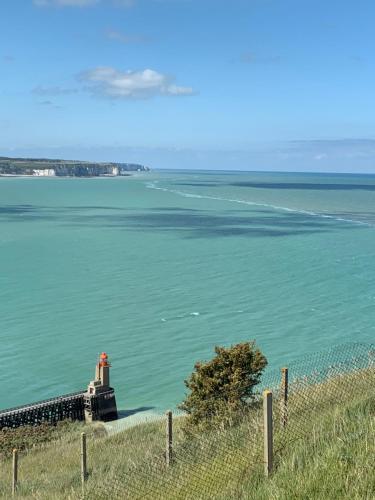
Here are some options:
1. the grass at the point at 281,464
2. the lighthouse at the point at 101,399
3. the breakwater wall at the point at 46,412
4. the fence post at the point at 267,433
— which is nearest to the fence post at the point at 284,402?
the grass at the point at 281,464

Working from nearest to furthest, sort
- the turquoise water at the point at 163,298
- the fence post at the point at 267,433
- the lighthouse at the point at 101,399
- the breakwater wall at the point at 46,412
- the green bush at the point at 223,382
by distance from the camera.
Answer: the fence post at the point at 267,433, the green bush at the point at 223,382, the breakwater wall at the point at 46,412, the lighthouse at the point at 101,399, the turquoise water at the point at 163,298

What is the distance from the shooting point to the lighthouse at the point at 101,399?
21.8 metres

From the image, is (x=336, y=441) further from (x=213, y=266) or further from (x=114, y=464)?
(x=213, y=266)

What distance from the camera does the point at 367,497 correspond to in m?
6.12

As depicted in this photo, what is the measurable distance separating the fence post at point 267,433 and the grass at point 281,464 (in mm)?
124

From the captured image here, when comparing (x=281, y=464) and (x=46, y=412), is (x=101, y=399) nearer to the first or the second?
(x=46, y=412)

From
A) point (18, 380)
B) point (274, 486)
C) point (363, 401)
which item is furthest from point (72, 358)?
point (274, 486)

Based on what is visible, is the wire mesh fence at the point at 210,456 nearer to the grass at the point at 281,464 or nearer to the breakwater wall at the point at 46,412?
the grass at the point at 281,464

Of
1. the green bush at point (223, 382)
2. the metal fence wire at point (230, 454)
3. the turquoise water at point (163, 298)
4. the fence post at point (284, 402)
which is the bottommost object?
the turquoise water at point (163, 298)

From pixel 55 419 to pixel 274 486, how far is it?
15586 millimetres

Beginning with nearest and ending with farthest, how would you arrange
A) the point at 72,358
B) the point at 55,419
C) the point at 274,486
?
the point at 274,486 < the point at 55,419 < the point at 72,358

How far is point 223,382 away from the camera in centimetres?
1581

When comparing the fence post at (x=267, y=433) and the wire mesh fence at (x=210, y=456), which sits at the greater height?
the fence post at (x=267, y=433)

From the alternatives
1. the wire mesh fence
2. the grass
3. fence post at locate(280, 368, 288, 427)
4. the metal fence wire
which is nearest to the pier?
the wire mesh fence
